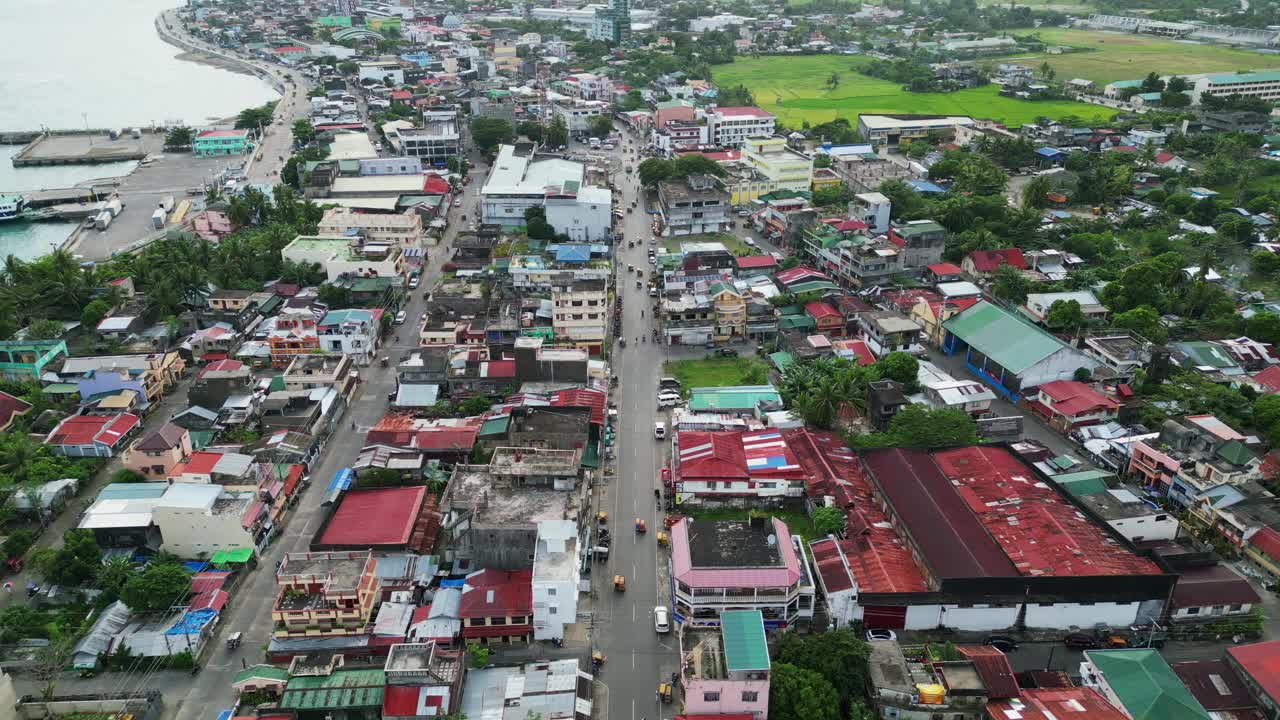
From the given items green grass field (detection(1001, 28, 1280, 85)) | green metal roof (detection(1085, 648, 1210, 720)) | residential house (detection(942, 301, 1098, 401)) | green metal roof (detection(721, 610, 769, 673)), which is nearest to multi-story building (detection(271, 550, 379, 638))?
green metal roof (detection(721, 610, 769, 673))

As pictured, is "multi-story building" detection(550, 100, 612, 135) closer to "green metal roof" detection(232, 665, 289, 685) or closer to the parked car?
the parked car

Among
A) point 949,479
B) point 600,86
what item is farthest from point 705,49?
point 949,479

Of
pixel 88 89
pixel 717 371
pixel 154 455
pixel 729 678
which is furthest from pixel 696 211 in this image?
pixel 88 89

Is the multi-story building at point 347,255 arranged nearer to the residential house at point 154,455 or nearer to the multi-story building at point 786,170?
the residential house at point 154,455

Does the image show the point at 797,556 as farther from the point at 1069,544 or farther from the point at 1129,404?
the point at 1129,404

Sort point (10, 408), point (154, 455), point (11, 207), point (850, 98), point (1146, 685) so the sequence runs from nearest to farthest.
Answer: point (1146, 685)
point (154, 455)
point (10, 408)
point (11, 207)
point (850, 98)

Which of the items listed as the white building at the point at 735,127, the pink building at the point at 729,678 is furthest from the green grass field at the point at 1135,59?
the pink building at the point at 729,678

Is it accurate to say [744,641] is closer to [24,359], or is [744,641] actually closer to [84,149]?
[24,359]

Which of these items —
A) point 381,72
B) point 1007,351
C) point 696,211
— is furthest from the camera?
point 381,72
